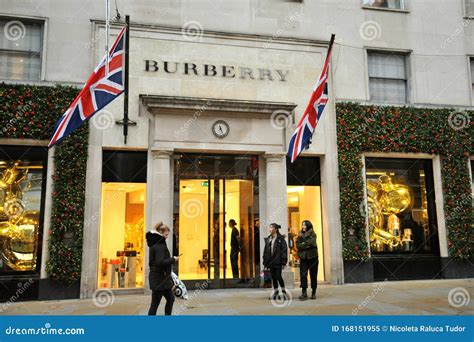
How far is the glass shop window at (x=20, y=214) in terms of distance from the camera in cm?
1242

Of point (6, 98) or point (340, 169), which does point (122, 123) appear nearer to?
point (6, 98)

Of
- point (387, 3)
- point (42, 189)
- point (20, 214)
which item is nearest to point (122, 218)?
point (42, 189)

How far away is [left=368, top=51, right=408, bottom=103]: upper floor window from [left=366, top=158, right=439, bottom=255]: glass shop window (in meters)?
2.32

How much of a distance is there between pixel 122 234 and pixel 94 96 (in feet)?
15.7

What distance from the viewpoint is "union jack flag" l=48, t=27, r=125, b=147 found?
10266 millimetres

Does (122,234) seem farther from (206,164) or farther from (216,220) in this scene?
(206,164)

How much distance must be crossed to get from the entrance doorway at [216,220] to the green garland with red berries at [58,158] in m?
2.83

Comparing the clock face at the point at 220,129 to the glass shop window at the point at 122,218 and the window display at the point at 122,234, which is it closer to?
the glass shop window at the point at 122,218

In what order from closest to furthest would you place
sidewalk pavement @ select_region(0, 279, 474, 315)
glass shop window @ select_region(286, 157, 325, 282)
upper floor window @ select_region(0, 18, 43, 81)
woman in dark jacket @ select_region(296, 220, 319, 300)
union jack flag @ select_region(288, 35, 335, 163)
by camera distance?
1. sidewalk pavement @ select_region(0, 279, 474, 315)
2. woman in dark jacket @ select_region(296, 220, 319, 300)
3. union jack flag @ select_region(288, 35, 335, 163)
4. upper floor window @ select_region(0, 18, 43, 81)
5. glass shop window @ select_region(286, 157, 325, 282)

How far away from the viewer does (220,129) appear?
45.7 feet

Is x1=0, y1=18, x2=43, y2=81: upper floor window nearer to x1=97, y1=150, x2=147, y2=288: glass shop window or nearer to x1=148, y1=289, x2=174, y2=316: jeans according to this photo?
x1=97, y1=150, x2=147, y2=288: glass shop window

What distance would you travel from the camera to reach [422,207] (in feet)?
51.2

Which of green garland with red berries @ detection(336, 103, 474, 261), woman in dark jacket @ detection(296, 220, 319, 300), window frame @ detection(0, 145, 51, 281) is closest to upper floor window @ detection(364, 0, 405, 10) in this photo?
green garland with red berries @ detection(336, 103, 474, 261)

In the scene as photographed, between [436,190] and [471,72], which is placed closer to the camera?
[436,190]
